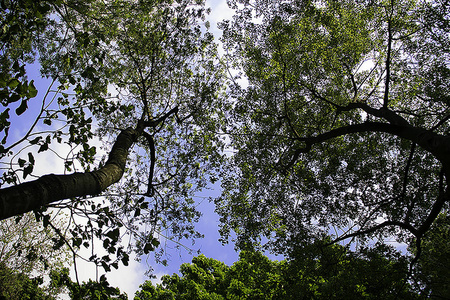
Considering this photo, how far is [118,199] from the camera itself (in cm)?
1012

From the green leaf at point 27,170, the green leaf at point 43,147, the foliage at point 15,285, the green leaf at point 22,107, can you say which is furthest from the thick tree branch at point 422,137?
the foliage at point 15,285

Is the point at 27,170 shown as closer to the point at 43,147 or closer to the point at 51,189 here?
the point at 43,147

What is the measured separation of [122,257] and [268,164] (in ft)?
27.1

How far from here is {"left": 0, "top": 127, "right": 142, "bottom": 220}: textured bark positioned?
9.38ft

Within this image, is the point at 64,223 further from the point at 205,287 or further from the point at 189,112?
the point at 189,112

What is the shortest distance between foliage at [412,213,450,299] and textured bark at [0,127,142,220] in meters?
8.19

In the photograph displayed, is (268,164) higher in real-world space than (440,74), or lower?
lower

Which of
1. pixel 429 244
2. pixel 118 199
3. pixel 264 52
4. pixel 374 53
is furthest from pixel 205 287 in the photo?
pixel 374 53

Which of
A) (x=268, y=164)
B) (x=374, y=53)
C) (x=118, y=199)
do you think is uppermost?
(x=374, y=53)

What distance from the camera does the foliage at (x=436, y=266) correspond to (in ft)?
23.5

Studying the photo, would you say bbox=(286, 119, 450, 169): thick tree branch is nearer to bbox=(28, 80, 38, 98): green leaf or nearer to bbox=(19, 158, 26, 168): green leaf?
bbox=(28, 80, 38, 98): green leaf

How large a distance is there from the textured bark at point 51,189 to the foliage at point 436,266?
8.19 meters

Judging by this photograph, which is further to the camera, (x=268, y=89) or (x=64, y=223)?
(x=64, y=223)

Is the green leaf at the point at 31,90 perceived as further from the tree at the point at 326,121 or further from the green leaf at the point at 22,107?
the tree at the point at 326,121
